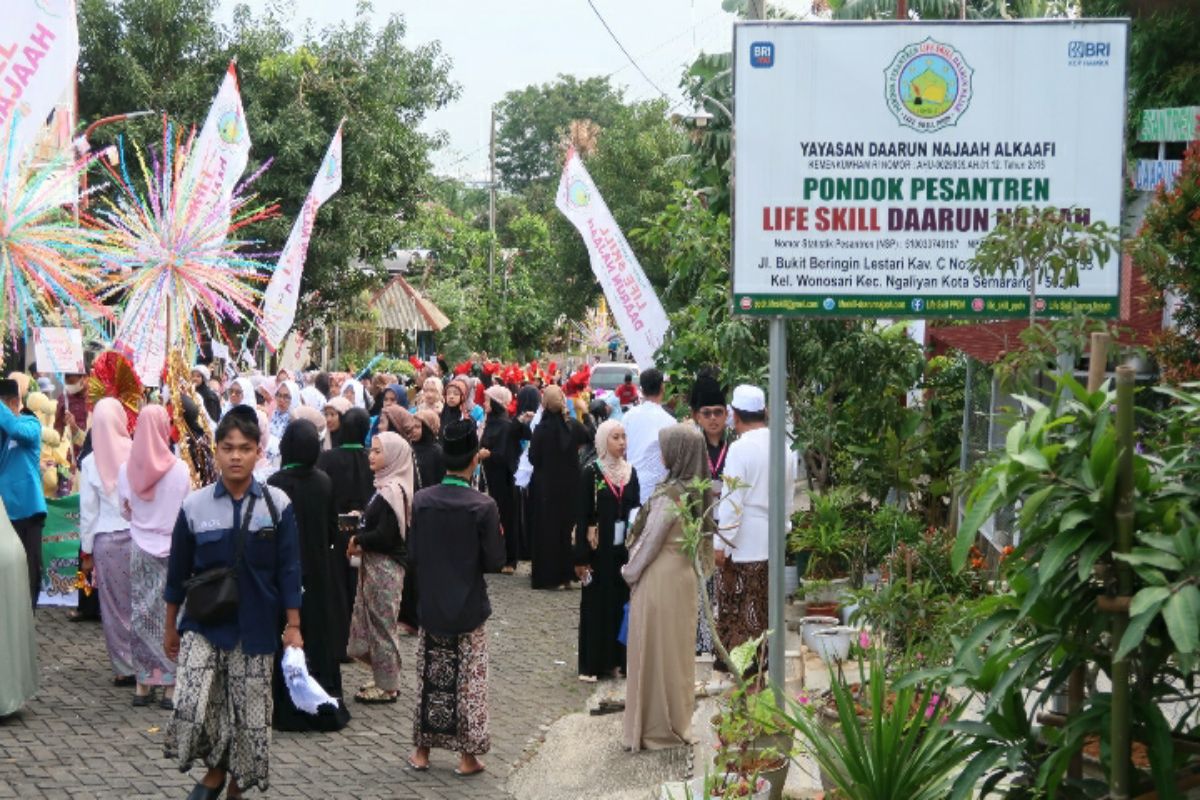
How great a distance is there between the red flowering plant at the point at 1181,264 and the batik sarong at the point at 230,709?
17.7ft

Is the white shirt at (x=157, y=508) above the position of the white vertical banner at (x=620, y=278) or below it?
below

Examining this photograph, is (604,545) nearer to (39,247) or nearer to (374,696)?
(374,696)

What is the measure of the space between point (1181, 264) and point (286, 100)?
23494mm

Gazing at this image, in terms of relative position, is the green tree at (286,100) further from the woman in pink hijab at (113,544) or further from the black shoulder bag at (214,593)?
the black shoulder bag at (214,593)

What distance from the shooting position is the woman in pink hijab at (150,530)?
9680 mm

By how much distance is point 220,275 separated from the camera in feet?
36.7

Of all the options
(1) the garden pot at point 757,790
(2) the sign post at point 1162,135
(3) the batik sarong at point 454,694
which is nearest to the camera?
(1) the garden pot at point 757,790

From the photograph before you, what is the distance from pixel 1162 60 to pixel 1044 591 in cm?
941

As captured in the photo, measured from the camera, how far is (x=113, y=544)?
10.4m

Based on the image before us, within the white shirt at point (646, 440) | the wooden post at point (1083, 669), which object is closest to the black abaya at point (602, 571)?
the white shirt at point (646, 440)


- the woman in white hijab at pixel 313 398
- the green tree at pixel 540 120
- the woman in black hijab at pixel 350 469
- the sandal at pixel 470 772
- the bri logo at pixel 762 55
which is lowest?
the sandal at pixel 470 772

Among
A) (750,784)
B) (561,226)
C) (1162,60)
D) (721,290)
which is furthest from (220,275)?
(561,226)

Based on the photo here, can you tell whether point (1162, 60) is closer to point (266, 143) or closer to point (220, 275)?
Result: point (220, 275)

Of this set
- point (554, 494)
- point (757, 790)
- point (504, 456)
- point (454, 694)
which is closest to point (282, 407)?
point (504, 456)
